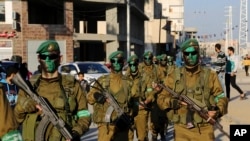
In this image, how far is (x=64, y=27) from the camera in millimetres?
30812

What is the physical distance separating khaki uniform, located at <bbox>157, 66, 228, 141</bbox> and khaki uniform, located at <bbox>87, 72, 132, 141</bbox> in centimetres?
86

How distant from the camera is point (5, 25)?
2869 cm

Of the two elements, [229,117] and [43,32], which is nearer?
[229,117]

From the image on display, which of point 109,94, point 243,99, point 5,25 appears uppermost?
point 5,25

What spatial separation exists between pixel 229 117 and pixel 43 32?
20.3 m

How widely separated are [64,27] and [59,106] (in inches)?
1072

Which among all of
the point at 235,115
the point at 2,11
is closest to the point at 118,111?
the point at 235,115

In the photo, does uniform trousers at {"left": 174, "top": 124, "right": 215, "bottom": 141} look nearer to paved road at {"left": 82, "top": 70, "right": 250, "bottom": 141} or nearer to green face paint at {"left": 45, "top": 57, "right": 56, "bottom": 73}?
green face paint at {"left": 45, "top": 57, "right": 56, "bottom": 73}

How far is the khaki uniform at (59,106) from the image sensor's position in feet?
13.0

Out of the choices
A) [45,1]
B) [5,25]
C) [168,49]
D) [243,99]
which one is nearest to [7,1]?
[5,25]

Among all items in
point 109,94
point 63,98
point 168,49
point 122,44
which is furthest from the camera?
point 168,49

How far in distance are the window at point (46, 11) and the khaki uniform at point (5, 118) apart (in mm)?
29451

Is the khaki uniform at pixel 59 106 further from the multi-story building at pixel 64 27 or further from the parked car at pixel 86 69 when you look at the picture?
the multi-story building at pixel 64 27

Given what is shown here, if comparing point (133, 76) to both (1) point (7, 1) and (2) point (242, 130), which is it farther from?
(1) point (7, 1)
